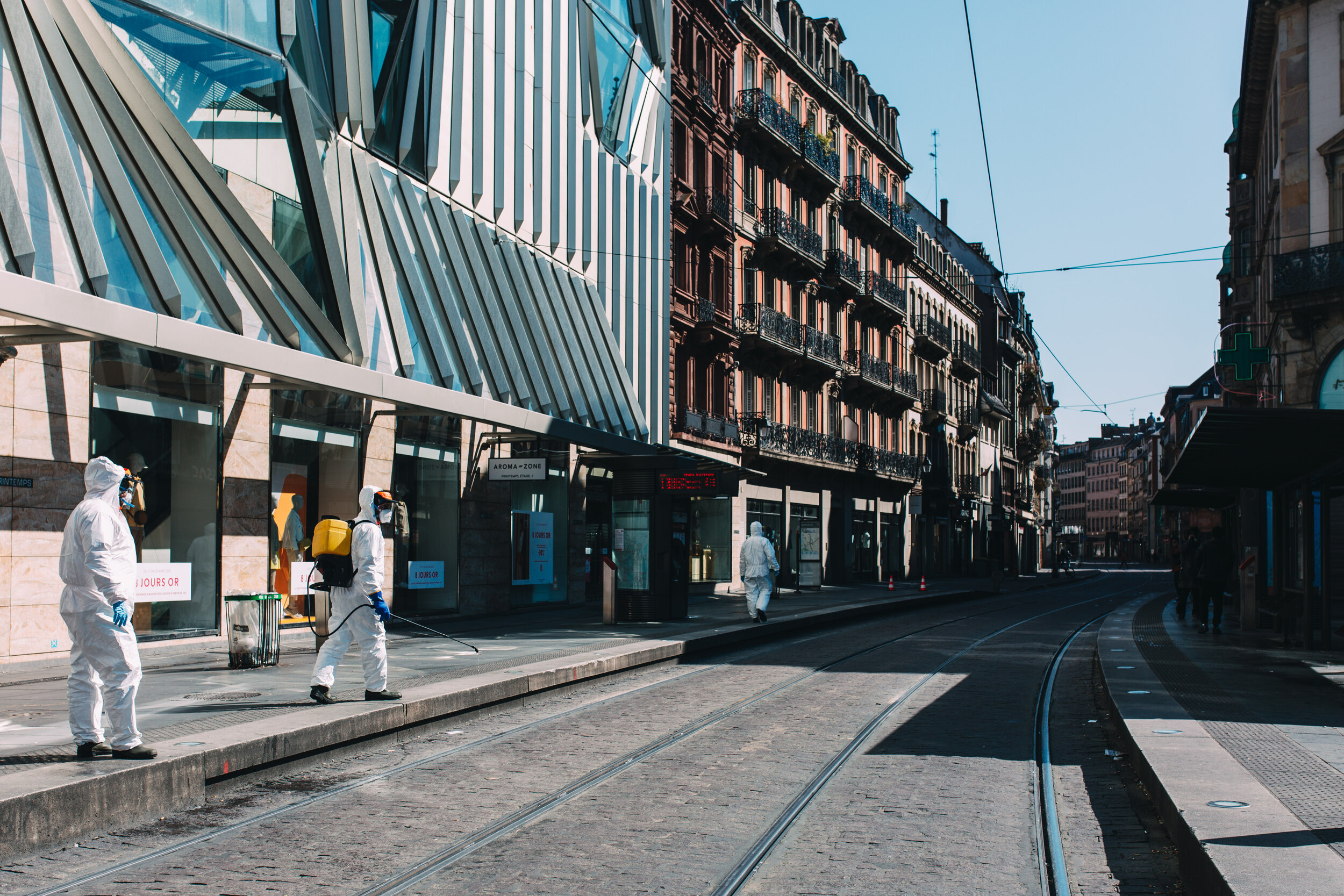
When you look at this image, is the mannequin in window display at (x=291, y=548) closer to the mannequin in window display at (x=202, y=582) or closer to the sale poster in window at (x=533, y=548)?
the mannequin in window display at (x=202, y=582)

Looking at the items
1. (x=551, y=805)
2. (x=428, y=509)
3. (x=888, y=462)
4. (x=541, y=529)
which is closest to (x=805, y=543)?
(x=888, y=462)

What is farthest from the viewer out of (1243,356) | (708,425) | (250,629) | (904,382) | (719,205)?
(904,382)

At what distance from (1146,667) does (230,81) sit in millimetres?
13869

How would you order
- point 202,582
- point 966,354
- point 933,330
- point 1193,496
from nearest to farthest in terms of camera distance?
1. point 202,582
2. point 1193,496
3. point 933,330
4. point 966,354

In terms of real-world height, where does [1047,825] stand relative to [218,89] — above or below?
below

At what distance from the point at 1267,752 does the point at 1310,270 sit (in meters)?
20.6

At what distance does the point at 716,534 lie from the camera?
119 feet

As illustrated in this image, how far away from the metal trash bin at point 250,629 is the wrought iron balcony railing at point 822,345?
3001 cm

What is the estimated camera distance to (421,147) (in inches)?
833

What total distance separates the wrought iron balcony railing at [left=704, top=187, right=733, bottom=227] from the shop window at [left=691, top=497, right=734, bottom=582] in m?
8.31

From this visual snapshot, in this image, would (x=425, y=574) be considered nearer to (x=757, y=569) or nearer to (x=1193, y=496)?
(x=757, y=569)

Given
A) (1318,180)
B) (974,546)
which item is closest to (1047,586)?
(974,546)

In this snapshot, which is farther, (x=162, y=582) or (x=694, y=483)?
(x=694, y=483)

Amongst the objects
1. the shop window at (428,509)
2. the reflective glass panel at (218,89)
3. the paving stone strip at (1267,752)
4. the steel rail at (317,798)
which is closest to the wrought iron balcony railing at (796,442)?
the shop window at (428,509)
